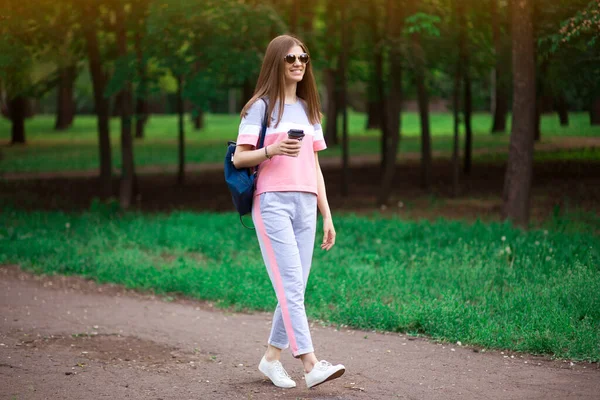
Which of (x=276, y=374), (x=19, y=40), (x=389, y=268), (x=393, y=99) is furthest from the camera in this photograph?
(x=393, y=99)

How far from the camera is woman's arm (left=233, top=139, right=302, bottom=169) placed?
4.68 m

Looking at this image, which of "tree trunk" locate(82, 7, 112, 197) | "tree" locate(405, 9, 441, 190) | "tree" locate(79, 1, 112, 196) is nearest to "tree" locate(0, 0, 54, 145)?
"tree" locate(79, 1, 112, 196)

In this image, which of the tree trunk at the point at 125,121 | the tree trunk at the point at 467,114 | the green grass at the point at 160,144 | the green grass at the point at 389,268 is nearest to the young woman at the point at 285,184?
the green grass at the point at 389,268

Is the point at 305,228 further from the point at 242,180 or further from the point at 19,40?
the point at 19,40

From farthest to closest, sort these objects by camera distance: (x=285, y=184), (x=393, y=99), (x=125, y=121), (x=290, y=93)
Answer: (x=393, y=99) → (x=125, y=121) → (x=290, y=93) → (x=285, y=184)

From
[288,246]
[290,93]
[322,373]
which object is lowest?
[322,373]

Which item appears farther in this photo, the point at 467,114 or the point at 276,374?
the point at 467,114

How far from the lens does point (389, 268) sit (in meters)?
8.85

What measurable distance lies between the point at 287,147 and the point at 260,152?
0.21m

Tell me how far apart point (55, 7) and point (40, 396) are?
11.6m

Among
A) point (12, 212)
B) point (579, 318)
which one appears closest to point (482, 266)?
point (579, 318)

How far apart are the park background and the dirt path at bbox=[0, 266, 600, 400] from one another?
0.45m

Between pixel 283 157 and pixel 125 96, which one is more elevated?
pixel 125 96

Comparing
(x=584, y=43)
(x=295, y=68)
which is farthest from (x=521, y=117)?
(x=295, y=68)
